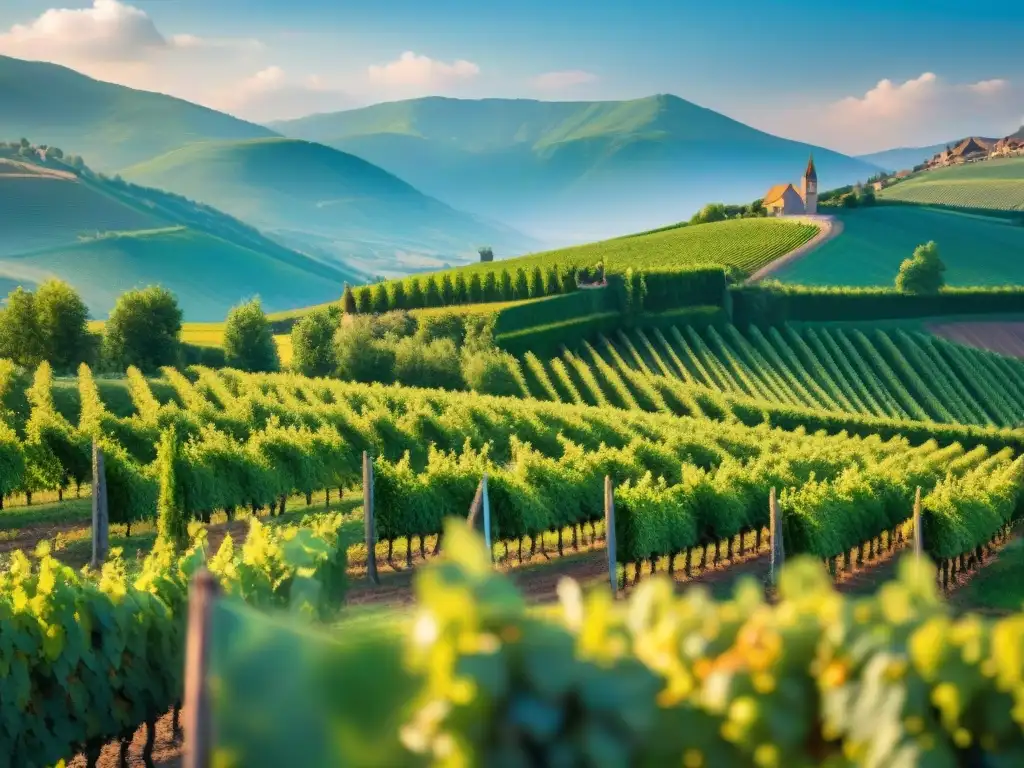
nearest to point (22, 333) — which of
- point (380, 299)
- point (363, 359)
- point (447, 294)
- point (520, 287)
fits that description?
point (363, 359)

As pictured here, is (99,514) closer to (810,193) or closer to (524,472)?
(524,472)

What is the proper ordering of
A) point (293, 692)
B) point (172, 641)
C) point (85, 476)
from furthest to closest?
point (85, 476)
point (172, 641)
point (293, 692)

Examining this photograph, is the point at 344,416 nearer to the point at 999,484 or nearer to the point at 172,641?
the point at 999,484

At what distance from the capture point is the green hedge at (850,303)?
6669cm

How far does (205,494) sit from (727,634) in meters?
19.4

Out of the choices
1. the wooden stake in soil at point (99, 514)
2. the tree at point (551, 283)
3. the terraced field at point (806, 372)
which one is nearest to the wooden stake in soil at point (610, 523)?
the wooden stake in soil at point (99, 514)

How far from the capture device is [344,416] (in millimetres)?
28359

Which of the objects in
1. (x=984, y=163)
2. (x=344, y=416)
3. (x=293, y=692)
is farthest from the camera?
(x=984, y=163)

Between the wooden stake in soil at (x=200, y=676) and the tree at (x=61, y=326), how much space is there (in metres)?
48.9

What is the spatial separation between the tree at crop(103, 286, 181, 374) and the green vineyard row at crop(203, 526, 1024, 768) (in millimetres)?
50611

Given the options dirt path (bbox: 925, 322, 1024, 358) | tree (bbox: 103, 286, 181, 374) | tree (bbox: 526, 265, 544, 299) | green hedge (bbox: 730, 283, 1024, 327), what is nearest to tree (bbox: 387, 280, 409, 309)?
tree (bbox: 526, 265, 544, 299)

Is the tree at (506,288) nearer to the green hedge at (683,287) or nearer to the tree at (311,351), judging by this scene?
the green hedge at (683,287)

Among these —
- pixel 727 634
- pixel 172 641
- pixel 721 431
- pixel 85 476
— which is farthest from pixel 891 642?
pixel 721 431

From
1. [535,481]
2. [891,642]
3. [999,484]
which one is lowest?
[999,484]
